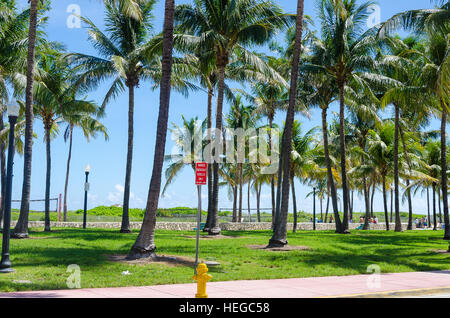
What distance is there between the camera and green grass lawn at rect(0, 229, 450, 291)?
35.1 feet

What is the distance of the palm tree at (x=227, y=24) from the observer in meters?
22.0

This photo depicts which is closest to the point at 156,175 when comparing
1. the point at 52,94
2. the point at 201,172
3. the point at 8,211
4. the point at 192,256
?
the point at 192,256

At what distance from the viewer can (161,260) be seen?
544 inches

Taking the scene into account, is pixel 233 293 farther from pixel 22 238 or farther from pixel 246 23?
pixel 246 23

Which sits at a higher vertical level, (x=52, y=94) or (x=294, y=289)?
(x=52, y=94)

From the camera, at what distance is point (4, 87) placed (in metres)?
24.3

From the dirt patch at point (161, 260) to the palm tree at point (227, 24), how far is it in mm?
9061

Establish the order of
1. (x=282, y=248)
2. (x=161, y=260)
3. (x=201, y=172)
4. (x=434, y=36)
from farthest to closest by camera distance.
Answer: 1. (x=434, y=36)
2. (x=282, y=248)
3. (x=161, y=260)
4. (x=201, y=172)

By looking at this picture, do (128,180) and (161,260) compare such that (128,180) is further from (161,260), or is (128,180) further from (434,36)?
(434,36)

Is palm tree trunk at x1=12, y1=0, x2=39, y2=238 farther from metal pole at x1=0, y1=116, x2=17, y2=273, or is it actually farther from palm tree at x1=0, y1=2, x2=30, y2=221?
metal pole at x1=0, y1=116, x2=17, y2=273

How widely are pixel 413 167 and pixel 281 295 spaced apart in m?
35.0

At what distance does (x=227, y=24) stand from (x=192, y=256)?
12.0 m

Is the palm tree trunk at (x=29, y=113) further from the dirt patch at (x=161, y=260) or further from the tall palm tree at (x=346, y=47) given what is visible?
the tall palm tree at (x=346, y=47)

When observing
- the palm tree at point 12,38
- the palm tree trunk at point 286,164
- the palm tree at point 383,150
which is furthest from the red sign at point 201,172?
the palm tree at point 383,150
